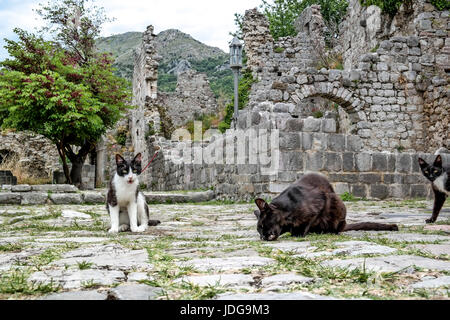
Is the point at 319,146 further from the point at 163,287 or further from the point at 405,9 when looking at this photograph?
the point at 405,9

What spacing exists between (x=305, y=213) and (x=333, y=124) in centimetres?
499

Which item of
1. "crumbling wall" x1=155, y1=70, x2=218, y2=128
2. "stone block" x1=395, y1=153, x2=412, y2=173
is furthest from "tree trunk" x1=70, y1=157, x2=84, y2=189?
"crumbling wall" x1=155, y1=70, x2=218, y2=128

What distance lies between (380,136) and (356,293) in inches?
468

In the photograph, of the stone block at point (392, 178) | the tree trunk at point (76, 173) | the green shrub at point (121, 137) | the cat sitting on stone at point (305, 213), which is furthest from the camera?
the green shrub at point (121, 137)

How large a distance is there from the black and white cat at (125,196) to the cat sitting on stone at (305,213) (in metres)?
1.28

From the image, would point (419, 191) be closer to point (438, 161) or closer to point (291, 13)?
point (438, 161)

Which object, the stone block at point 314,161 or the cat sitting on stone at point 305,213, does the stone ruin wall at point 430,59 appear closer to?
the stone block at point 314,161

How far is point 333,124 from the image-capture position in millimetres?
8156

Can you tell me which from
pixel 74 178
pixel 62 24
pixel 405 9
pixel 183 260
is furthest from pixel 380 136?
pixel 62 24

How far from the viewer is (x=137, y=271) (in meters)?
2.12

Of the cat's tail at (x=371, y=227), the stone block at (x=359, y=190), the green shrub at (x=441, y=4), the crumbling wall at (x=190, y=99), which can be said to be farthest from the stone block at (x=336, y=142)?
the crumbling wall at (x=190, y=99)

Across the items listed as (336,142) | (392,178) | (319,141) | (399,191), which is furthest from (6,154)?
(399,191)

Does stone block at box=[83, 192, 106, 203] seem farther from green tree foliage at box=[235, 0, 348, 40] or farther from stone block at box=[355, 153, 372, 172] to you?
green tree foliage at box=[235, 0, 348, 40]

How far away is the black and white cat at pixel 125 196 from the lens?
4121mm
